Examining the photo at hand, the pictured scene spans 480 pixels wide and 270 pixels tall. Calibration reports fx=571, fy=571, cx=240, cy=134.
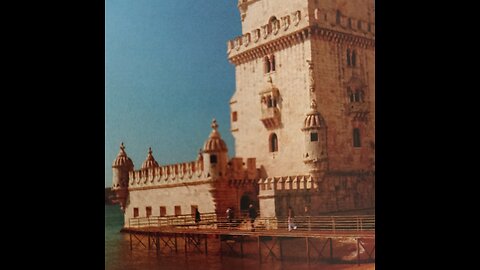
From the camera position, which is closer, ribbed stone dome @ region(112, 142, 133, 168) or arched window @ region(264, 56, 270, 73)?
arched window @ region(264, 56, 270, 73)

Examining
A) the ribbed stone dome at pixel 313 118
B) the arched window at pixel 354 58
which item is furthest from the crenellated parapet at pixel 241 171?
the arched window at pixel 354 58

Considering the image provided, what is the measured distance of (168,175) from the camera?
7.64m

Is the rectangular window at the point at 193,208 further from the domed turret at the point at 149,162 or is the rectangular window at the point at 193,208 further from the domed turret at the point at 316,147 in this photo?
the domed turret at the point at 316,147

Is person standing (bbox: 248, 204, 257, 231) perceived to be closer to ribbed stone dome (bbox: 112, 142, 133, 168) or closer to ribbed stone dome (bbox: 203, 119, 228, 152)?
ribbed stone dome (bbox: 203, 119, 228, 152)

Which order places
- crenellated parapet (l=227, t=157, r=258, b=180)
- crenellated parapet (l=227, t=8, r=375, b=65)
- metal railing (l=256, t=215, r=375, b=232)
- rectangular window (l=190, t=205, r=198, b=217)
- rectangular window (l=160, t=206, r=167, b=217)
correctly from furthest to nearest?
rectangular window (l=160, t=206, r=167, b=217) < rectangular window (l=190, t=205, r=198, b=217) < crenellated parapet (l=227, t=8, r=375, b=65) < crenellated parapet (l=227, t=157, r=258, b=180) < metal railing (l=256, t=215, r=375, b=232)

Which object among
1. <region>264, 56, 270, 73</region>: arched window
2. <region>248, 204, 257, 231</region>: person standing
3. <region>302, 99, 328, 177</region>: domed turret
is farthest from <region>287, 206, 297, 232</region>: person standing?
<region>264, 56, 270, 73</region>: arched window

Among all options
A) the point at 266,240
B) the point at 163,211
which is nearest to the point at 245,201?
the point at 266,240

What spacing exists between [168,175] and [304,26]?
2.65m

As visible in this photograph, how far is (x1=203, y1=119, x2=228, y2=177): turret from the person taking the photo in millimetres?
7117

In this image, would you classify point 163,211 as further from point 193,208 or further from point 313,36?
point 313,36

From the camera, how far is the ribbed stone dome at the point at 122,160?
7805mm
